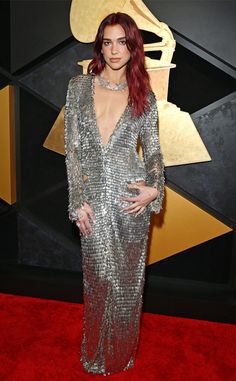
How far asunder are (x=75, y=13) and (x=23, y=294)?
2.37 meters

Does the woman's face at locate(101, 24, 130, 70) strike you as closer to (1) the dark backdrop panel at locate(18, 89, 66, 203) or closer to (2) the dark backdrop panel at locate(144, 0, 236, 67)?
(2) the dark backdrop panel at locate(144, 0, 236, 67)

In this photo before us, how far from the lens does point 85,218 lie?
2059mm

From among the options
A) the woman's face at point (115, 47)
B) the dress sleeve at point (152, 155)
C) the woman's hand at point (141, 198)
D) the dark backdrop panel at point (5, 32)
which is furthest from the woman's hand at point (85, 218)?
the dark backdrop panel at point (5, 32)

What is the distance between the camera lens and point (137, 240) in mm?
2225

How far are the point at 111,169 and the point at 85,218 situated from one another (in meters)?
0.31

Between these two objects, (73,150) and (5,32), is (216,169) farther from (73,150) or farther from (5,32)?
(5,32)

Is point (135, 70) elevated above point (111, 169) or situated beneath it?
elevated above

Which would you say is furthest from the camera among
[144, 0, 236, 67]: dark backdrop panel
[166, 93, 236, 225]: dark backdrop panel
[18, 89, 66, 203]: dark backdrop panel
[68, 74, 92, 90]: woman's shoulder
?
[18, 89, 66, 203]: dark backdrop panel

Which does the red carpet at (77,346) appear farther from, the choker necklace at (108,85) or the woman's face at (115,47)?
the woman's face at (115,47)

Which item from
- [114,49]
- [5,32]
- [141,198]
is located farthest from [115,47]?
[5,32]

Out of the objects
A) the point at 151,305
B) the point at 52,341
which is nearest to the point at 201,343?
the point at 151,305

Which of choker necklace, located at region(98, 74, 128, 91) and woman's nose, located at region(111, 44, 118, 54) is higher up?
woman's nose, located at region(111, 44, 118, 54)

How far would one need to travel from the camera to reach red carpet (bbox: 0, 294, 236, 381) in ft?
7.68

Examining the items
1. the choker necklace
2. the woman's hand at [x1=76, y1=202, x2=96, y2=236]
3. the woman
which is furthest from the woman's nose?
the woman's hand at [x1=76, y1=202, x2=96, y2=236]
